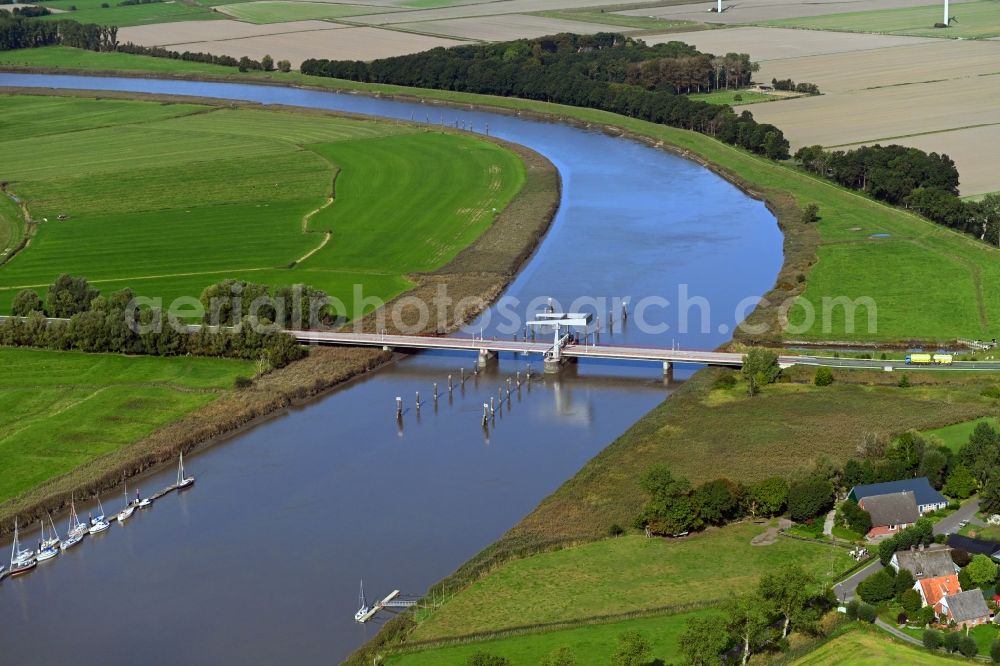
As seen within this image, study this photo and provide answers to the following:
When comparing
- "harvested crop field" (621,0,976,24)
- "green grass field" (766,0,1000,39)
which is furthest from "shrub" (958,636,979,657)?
"harvested crop field" (621,0,976,24)

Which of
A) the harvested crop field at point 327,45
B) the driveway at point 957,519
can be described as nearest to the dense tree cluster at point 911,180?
the driveway at point 957,519

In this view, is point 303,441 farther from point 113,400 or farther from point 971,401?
point 971,401

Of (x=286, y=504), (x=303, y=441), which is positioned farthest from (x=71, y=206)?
(x=286, y=504)

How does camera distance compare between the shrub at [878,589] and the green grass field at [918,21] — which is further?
the green grass field at [918,21]

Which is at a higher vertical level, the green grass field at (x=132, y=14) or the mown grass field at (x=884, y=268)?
the green grass field at (x=132, y=14)

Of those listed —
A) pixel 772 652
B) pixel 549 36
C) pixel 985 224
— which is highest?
pixel 549 36

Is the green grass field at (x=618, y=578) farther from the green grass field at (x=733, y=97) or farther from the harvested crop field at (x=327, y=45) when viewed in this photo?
the harvested crop field at (x=327, y=45)

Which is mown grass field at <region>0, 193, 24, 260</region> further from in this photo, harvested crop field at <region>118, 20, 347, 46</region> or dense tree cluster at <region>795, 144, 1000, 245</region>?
harvested crop field at <region>118, 20, 347, 46</region>
